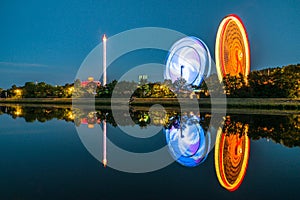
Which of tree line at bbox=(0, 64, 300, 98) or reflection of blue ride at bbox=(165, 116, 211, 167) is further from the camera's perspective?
tree line at bbox=(0, 64, 300, 98)

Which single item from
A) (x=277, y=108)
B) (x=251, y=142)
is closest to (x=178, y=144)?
(x=251, y=142)

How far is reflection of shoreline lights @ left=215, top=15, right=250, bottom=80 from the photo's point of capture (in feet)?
80.3

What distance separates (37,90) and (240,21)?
29.6 meters

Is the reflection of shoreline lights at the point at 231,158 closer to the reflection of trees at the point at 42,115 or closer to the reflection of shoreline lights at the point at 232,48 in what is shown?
the reflection of trees at the point at 42,115

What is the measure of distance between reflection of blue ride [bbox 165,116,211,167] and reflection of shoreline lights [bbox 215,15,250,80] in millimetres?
16445

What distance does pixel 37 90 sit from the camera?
4400 cm

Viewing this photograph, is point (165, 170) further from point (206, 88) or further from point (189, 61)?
point (189, 61)

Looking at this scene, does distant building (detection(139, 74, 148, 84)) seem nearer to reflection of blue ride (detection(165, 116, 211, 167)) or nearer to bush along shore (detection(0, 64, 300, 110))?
bush along shore (detection(0, 64, 300, 110))

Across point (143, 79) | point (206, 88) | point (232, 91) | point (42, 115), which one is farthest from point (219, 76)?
point (42, 115)

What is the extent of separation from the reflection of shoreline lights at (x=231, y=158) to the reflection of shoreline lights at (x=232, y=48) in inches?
684

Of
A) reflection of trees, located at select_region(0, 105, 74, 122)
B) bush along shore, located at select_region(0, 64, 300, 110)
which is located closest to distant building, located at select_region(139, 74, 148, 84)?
bush along shore, located at select_region(0, 64, 300, 110)

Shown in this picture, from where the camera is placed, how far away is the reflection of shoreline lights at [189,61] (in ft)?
100

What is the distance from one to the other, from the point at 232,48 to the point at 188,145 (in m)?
20.2

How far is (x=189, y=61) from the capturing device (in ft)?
110
